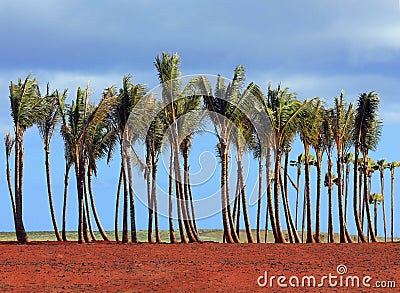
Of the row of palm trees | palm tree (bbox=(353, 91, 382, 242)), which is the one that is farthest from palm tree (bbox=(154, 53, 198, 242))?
palm tree (bbox=(353, 91, 382, 242))

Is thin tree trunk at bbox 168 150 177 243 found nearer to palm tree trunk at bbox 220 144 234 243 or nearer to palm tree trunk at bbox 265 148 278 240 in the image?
palm tree trunk at bbox 220 144 234 243

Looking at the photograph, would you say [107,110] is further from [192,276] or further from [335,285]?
[335,285]

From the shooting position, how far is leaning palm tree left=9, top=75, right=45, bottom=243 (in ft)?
128

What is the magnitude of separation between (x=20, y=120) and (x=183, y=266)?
52.4 feet

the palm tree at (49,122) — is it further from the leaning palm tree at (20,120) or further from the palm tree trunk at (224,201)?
the palm tree trunk at (224,201)

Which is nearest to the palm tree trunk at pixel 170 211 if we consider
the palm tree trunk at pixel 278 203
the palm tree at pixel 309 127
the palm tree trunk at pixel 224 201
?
the palm tree trunk at pixel 224 201

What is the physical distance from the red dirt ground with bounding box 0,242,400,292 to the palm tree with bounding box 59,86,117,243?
239 inches

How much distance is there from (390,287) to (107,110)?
20471 millimetres

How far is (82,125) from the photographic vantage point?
4088cm

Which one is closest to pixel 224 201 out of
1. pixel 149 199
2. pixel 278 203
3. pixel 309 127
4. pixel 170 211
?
pixel 278 203

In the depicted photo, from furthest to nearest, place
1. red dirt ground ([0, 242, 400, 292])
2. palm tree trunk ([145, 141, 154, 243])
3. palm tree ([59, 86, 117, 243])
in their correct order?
palm tree trunk ([145, 141, 154, 243]) < palm tree ([59, 86, 117, 243]) < red dirt ground ([0, 242, 400, 292])

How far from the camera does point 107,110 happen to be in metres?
39.4

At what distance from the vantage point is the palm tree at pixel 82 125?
38812 millimetres

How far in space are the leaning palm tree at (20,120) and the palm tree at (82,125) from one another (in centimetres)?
231
